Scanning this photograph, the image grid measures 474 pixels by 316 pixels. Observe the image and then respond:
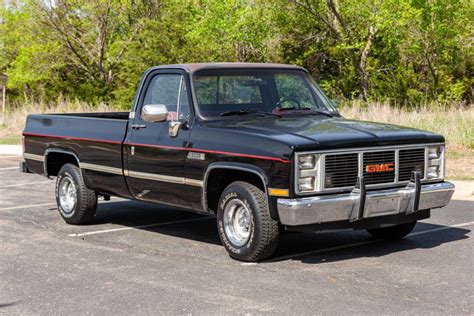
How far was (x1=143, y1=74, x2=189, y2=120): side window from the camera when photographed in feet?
29.0

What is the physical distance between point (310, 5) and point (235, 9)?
133 inches

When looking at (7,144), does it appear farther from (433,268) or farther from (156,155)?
(433,268)

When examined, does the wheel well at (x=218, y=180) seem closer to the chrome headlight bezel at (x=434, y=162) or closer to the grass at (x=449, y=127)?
the chrome headlight bezel at (x=434, y=162)

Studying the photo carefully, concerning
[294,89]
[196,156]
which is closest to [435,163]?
[294,89]

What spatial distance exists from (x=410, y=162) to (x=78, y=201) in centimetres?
423

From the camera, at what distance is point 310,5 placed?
37.4 metres

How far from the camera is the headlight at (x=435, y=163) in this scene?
847 cm

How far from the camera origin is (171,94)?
29.9 feet

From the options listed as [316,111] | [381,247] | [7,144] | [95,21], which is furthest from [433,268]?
[95,21]

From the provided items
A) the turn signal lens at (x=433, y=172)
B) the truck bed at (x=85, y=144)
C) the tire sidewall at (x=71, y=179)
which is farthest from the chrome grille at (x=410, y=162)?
the tire sidewall at (x=71, y=179)

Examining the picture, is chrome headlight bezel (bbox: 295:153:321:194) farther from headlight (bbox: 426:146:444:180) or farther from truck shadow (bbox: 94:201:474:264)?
headlight (bbox: 426:146:444:180)

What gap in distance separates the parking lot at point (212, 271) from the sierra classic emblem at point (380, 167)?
Result: 86cm

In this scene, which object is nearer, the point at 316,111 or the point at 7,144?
the point at 316,111

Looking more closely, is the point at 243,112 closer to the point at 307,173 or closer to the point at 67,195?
the point at 307,173
